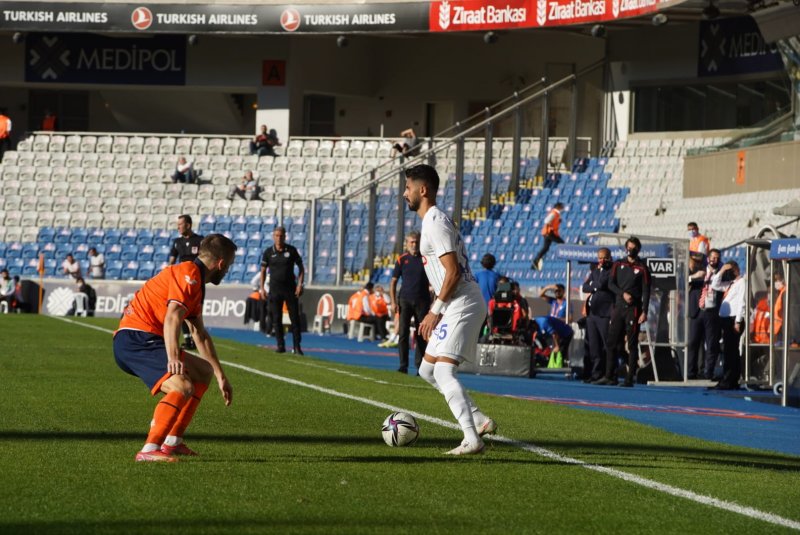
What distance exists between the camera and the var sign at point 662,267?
20266 millimetres

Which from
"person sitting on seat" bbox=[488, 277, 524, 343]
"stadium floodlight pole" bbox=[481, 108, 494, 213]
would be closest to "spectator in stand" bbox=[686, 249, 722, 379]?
"person sitting on seat" bbox=[488, 277, 524, 343]

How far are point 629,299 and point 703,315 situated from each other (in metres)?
1.99

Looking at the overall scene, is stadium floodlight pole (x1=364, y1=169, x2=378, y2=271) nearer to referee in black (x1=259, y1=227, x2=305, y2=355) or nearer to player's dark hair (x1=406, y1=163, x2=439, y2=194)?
referee in black (x1=259, y1=227, x2=305, y2=355)

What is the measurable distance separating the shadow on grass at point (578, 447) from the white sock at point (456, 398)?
1.90 ft

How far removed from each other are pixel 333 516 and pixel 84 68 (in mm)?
41417

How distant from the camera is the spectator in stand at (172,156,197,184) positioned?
4225cm

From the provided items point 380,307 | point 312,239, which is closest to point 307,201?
point 312,239

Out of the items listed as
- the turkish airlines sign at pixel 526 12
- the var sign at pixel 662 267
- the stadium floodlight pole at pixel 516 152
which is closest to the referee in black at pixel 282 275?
the var sign at pixel 662 267

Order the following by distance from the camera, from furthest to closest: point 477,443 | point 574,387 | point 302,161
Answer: point 302,161 → point 574,387 → point 477,443

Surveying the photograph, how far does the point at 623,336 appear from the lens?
19.9 m

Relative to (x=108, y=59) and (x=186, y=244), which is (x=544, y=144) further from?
(x=186, y=244)

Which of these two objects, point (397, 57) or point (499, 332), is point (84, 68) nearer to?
point (397, 57)

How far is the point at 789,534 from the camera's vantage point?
6.43m

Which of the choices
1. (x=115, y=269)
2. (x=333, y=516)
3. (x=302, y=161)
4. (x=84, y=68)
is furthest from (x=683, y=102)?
(x=333, y=516)
